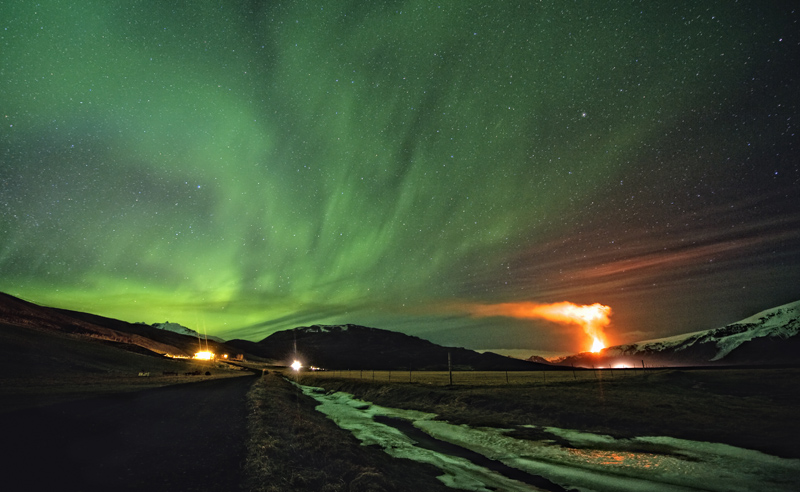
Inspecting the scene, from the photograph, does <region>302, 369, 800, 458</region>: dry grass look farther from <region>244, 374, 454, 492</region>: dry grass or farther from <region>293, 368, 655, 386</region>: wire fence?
<region>293, 368, 655, 386</region>: wire fence

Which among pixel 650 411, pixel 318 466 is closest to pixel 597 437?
pixel 650 411

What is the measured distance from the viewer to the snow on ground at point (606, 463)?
1527 centimetres

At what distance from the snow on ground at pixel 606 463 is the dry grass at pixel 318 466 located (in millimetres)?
1905

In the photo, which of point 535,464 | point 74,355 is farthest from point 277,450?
point 74,355

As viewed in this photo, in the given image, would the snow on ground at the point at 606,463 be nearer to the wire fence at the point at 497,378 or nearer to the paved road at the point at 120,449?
the paved road at the point at 120,449

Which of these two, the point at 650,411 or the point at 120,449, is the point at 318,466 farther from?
the point at 650,411

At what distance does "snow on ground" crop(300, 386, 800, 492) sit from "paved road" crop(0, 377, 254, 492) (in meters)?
9.02

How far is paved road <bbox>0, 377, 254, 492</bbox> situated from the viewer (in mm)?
11602

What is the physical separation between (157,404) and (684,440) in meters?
38.4

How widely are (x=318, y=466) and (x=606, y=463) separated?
14398mm

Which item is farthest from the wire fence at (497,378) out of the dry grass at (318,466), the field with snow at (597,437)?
the dry grass at (318,466)

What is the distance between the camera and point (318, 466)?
14836 millimetres

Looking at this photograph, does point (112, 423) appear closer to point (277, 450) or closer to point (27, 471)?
point (27, 471)

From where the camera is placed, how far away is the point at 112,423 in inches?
829
